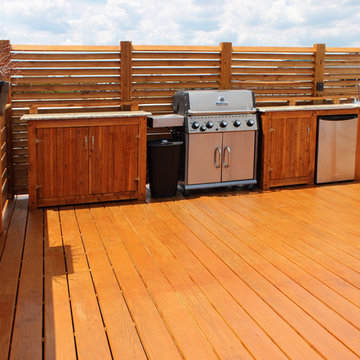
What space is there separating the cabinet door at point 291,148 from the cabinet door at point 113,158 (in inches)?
68.2

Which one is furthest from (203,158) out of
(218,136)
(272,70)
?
(272,70)

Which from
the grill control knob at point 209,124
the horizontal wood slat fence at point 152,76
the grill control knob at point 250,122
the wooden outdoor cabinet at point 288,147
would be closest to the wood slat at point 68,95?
the horizontal wood slat fence at point 152,76

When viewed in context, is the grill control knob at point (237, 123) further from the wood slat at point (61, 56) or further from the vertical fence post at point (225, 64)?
the wood slat at point (61, 56)

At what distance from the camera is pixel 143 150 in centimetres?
571

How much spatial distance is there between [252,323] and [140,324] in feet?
2.07

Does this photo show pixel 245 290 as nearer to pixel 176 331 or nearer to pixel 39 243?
pixel 176 331

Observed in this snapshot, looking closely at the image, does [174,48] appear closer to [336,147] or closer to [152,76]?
[152,76]

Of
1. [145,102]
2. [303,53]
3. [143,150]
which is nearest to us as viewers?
[143,150]

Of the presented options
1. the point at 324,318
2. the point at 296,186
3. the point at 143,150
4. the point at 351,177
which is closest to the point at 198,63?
the point at 143,150

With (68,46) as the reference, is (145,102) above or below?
below

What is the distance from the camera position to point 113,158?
560 cm

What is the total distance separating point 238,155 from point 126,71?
1726 mm

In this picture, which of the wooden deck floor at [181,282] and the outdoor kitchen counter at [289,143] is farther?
the outdoor kitchen counter at [289,143]

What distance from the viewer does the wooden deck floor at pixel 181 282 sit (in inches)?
104
